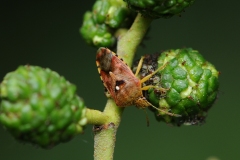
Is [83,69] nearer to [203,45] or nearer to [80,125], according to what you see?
[203,45]

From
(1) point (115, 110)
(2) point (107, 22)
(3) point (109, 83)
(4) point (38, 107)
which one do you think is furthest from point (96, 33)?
(4) point (38, 107)

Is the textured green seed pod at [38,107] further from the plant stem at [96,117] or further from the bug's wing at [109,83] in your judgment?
the bug's wing at [109,83]

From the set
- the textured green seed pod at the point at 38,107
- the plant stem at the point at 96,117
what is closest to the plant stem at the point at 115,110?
the plant stem at the point at 96,117

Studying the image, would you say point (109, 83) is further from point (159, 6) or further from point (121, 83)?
point (159, 6)

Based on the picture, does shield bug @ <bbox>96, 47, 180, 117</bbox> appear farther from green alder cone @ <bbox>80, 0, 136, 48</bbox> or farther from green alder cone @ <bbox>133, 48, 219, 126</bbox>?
green alder cone @ <bbox>80, 0, 136, 48</bbox>

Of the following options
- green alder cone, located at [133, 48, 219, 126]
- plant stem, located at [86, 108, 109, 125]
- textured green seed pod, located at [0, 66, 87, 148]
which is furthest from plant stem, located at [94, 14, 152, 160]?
textured green seed pod, located at [0, 66, 87, 148]
